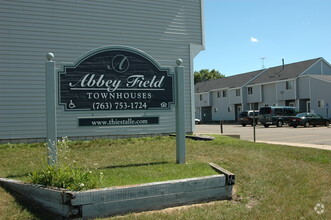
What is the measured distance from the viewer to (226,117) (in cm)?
5781

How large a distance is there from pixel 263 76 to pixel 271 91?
13.4 ft

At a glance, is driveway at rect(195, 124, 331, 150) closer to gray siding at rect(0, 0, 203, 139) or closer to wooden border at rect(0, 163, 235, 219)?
gray siding at rect(0, 0, 203, 139)

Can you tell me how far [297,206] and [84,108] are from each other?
479 cm

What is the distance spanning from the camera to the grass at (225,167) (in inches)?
217

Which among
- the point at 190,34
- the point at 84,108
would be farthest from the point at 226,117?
the point at 84,108

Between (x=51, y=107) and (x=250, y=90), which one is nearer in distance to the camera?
(x=51, y=107)

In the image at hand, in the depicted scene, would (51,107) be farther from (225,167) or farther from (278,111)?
(278,111)

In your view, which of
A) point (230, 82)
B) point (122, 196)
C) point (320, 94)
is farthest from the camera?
point (230, 82)

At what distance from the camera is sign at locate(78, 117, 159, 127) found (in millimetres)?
7836

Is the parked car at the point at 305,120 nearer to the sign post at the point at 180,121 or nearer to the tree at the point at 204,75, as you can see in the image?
the sign post at the point at 180,121

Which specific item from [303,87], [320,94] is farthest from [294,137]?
[303,87]

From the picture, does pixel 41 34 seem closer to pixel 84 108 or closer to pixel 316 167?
pixel 84 108

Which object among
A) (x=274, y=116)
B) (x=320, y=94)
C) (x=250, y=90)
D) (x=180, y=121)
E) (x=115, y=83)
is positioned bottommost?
(x=274, y=116)

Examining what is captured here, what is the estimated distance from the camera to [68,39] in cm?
1300
